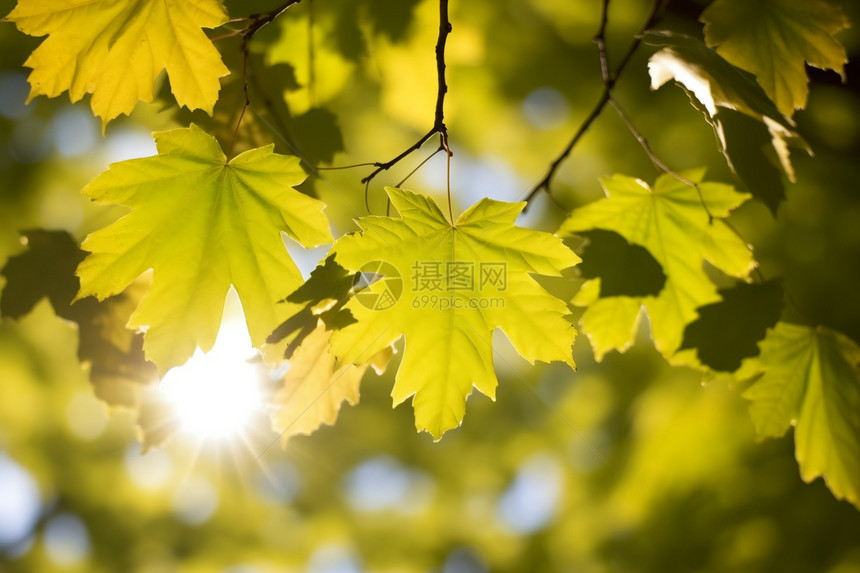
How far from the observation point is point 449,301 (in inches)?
57.9

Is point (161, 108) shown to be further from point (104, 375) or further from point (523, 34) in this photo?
point (523, 34)

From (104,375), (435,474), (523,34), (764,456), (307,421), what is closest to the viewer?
(307,421)

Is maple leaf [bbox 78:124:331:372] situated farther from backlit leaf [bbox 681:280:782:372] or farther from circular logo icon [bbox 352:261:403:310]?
backlit leaf [bbox 681:280:782:372]

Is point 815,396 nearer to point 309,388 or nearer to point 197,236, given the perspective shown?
point 309,388

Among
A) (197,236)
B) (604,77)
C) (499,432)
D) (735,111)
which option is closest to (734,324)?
(735,111)

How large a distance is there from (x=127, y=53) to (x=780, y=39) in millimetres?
2068

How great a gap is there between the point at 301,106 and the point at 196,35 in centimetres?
63

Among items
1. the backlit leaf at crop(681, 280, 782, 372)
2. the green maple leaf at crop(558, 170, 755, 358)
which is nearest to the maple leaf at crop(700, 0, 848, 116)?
the green maple leaf at crop(558, 170, 755, 358)

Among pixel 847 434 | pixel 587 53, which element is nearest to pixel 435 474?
pixel 587 53

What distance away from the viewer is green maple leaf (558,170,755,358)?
1886 millimetres

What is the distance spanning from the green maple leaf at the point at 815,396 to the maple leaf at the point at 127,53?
6.57 feet

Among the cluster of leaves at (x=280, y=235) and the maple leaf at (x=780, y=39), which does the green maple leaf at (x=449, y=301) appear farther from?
the maple leaf at (x=780, y=39)

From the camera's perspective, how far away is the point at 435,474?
760cm

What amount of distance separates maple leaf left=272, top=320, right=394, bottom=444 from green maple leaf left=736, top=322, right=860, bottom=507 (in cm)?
138
